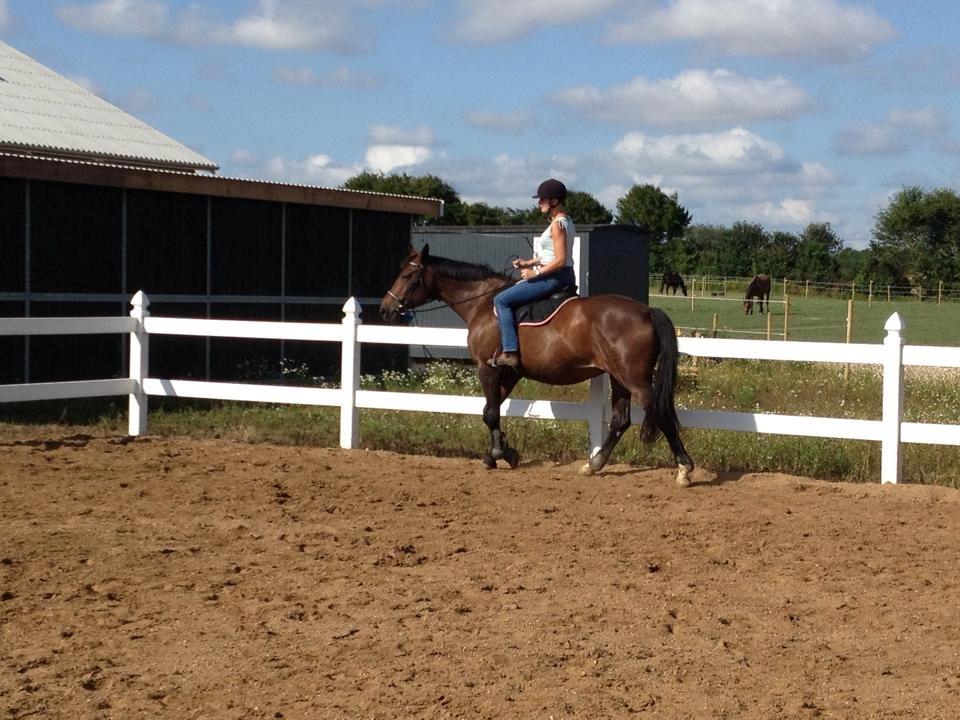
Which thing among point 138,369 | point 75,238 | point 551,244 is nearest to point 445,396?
point 551,244

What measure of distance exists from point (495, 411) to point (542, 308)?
0.98 m

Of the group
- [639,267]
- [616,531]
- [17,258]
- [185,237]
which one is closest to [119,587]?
A: [616,531]

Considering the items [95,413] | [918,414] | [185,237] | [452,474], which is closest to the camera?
[452,474]

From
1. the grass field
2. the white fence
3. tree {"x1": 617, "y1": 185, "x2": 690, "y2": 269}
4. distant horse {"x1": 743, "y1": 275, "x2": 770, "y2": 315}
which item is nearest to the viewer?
the white fence

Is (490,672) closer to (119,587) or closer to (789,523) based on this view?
(119,587)

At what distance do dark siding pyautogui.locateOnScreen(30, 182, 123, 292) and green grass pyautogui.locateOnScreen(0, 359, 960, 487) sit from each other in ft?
5.16

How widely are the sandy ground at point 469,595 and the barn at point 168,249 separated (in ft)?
19.3

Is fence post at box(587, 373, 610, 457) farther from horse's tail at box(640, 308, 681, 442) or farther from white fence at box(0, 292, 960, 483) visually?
horse's tail at box(640, 308, 681, 442)

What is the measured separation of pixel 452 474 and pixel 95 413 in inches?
234

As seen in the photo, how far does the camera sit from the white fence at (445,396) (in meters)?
9.97

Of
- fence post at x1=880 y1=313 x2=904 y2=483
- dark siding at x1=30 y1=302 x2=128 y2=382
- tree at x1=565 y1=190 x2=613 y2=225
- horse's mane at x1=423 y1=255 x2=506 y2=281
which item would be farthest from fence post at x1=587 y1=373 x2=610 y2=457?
tree at x1=565 y1=190 x2=613 y2=225

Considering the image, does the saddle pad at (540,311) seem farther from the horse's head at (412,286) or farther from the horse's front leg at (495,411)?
the horse's head at (412,286)

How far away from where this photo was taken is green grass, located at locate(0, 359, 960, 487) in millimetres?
10961

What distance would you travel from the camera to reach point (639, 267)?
2619cm
